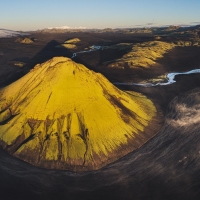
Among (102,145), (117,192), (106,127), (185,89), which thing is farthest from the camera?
(185,89)

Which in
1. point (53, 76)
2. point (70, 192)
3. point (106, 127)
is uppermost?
point (53, 76)

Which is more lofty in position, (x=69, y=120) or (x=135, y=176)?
(x=69, y=120)

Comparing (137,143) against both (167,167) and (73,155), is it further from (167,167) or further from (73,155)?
(73,155)

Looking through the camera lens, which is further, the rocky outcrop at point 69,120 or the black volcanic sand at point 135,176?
the rocky outcrop at point 69,120

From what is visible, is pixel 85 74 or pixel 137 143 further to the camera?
pixel 85 74

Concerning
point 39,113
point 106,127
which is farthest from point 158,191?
point 39,113

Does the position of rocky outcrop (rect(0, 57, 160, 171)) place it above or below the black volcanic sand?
above

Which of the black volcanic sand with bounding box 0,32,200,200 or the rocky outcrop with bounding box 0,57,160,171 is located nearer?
the black volcanic sand with bounding box 0,32,200,200

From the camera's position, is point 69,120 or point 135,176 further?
point 69,120
